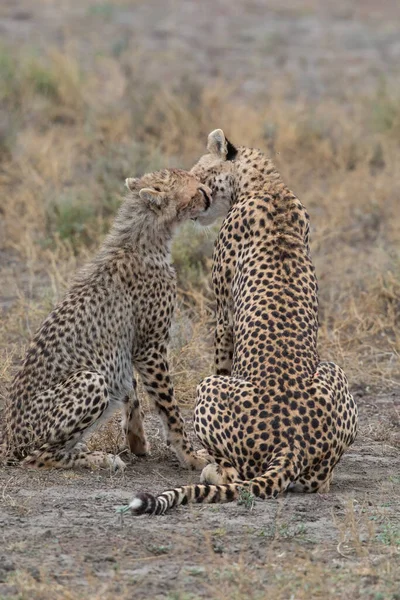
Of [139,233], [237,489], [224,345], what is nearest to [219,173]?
[139,233]

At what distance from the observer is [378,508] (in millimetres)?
5422

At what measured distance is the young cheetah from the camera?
5965mm

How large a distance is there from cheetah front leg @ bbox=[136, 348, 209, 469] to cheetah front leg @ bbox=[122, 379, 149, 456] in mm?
116

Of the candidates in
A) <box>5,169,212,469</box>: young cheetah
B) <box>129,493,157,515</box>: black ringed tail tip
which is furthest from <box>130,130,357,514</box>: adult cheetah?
<box>5,169,212,469</box>: young cheetah

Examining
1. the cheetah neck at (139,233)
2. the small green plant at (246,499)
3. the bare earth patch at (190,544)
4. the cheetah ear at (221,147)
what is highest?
the cheetah ear at (221,147)

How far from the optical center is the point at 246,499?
17.2ft

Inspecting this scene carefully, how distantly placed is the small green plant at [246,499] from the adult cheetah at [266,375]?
3 cm

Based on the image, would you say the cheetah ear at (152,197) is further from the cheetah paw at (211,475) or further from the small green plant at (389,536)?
the small green plant at (389,536)

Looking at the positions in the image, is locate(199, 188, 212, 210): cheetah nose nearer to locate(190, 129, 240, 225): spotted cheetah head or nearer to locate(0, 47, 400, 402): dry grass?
locate(190, 129, 240, 225): spotted cheetah head

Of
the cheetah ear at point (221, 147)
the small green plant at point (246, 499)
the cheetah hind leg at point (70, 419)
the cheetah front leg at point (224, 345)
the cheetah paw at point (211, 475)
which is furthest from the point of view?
the cheetah ear at point (221, 147)

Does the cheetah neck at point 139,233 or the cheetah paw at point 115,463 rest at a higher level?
the cheetah neck at point 139,233

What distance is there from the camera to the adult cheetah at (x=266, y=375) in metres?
5.45

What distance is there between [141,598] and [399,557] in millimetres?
1050

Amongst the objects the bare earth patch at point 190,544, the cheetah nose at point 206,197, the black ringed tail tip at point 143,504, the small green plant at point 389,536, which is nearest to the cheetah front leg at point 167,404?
the bare earth patch at point 190,544
